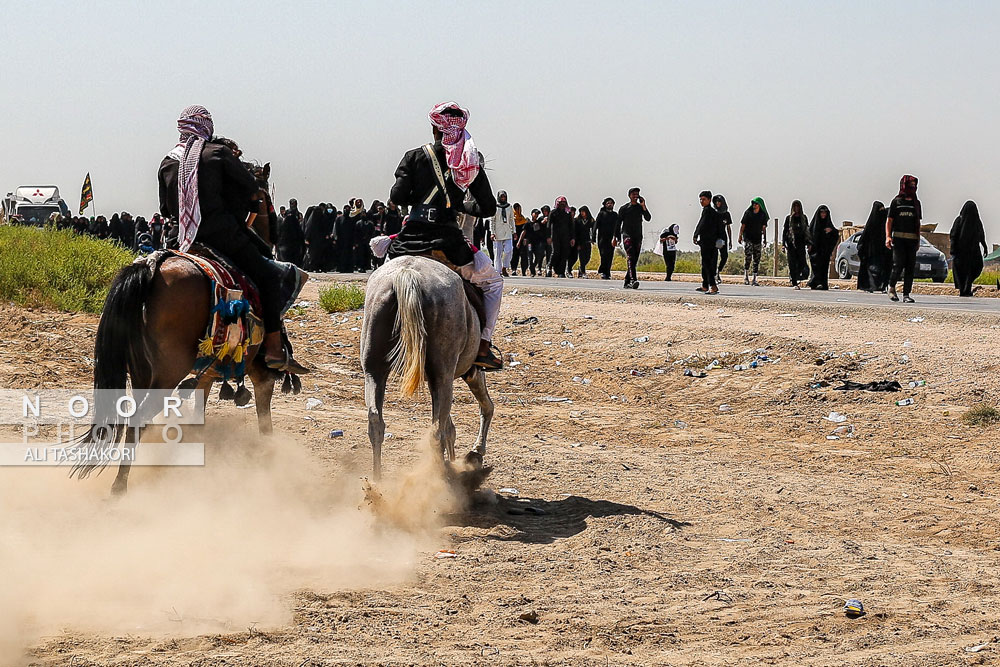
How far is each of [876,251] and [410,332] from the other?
18833 millimetres

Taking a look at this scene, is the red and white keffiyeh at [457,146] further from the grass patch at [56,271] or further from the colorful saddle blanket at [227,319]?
the grass patch at [56,271]

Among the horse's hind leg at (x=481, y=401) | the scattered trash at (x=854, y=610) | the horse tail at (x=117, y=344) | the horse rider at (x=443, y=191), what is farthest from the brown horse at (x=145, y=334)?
the scattered trash at (x=854, y=610)

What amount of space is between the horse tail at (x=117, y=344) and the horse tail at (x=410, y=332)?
151cm

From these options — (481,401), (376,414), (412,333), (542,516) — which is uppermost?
(412,333)

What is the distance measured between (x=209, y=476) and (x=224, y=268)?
1402mm

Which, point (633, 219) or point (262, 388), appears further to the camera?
point (633, 219)

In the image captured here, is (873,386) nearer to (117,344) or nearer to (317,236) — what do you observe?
(117,344)

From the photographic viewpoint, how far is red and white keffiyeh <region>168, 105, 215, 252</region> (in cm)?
777

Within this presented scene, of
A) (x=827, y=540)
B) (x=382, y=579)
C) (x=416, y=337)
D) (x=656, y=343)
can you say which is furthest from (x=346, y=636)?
(x=656, y=343)

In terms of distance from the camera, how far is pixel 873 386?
1186 centimetres

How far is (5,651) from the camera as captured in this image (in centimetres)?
442

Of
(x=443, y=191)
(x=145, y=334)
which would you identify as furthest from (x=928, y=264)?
(x=145, y=334)

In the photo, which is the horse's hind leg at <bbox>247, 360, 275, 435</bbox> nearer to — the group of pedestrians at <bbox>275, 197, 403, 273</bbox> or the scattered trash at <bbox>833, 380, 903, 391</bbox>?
the scattered trash at <bbox>833, 380, 903, 391</bbox>

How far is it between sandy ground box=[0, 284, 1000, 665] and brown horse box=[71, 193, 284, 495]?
1.67 feet
